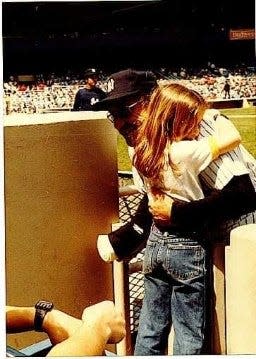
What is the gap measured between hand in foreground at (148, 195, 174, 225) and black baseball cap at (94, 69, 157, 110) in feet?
0.50

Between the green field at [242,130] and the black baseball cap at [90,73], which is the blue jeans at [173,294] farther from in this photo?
the black baseball cap at [90,73]

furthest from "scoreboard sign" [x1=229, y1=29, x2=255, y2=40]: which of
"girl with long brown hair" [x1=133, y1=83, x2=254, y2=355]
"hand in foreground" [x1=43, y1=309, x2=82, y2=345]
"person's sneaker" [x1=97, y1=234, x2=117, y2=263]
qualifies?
"hand in foreground" [x1=43, y1=309, x2=82, y2=345]

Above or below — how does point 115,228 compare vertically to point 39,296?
above

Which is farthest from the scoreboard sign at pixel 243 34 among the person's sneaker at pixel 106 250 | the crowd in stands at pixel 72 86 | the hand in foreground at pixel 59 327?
the hand in foreground at pixel 59 327

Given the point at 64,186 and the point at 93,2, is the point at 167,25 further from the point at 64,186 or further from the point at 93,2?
the point at 64,186

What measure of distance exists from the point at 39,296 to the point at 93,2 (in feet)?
1.57

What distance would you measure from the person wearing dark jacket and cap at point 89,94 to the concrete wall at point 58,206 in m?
0.02

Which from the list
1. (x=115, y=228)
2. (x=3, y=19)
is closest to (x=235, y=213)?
(x=115, y=228)

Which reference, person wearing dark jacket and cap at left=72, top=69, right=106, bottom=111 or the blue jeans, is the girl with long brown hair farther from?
person wearing dark jacket and cap at left=72, top=69, right=106, bottom=111

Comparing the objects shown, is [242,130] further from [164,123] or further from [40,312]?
[40,312]

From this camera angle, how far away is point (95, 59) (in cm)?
87

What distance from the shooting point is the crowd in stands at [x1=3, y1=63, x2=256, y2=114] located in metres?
0.86

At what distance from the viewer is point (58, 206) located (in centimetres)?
89

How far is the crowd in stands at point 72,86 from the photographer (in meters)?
0.86
